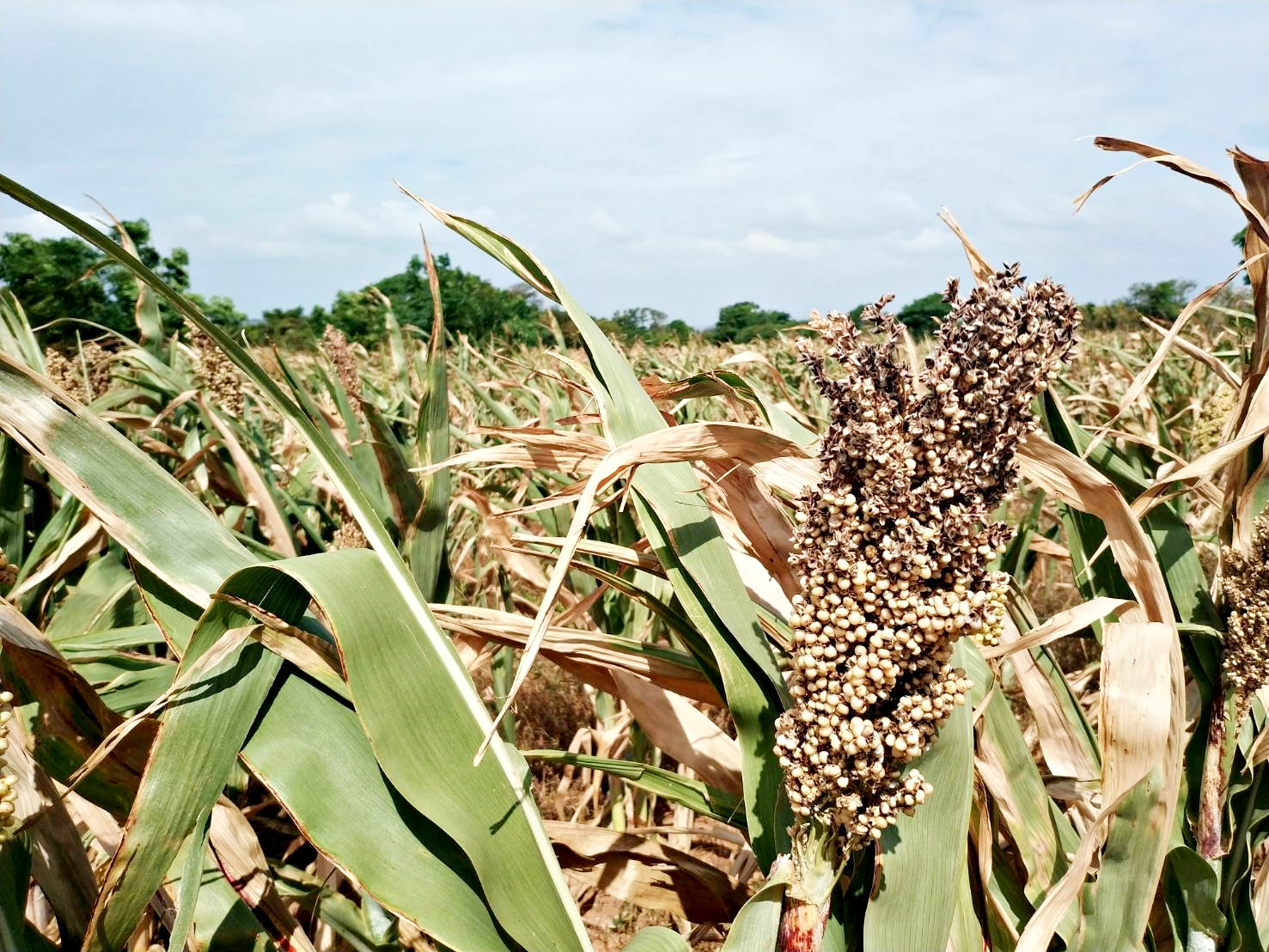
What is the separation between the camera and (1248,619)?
1.47 meters

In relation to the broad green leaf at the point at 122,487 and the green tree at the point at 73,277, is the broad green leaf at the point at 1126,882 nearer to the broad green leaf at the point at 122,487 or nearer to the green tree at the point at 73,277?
the broad green leaf at the point at 122,487

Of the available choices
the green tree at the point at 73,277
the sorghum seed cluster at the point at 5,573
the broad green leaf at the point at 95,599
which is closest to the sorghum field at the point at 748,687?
the sorghum seed cluster at the point at 5,573

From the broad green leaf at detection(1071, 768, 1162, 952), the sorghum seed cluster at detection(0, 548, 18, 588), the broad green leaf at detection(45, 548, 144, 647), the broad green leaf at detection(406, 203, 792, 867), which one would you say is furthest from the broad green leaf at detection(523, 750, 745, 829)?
the broad green leaf at detection(45, 548, 144, 647)

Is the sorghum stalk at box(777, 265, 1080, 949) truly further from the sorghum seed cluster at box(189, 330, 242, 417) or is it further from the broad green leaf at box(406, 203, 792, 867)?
the sorghum seed cluster at box(189, 330, 242, 417)

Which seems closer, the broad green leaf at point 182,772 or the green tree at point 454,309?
the broad green leaf at point 182,772

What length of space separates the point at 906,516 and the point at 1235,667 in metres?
0.96

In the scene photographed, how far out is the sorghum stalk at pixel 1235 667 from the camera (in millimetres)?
1457

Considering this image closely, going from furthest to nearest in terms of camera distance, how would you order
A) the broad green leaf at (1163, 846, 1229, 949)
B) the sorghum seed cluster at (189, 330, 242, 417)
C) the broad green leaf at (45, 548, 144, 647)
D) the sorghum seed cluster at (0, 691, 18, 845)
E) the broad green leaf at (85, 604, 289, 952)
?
1. the sorghum seed cluster at (189, 330, 242, 417)
2. the broad green leaf at (45, 548, 144, 647)
3. the broad green leaf at (1163, 846, 1229, 949)
4. the broad green leaf at (85, 604, 289, 952)
5. the sorghum seed cluster at (0, 691, 18, 845)

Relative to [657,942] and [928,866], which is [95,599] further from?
[928,866]

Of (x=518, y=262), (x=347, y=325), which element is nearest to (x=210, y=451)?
(x=518, y=262)

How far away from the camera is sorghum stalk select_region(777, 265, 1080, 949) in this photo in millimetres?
947

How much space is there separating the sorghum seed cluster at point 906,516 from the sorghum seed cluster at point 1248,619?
29.5 inches

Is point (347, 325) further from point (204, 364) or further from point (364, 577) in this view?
point (364, 577)

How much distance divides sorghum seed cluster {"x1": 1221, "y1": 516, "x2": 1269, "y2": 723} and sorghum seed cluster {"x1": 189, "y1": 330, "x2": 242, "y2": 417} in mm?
3948
